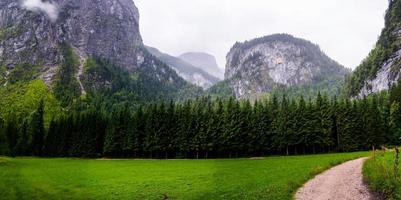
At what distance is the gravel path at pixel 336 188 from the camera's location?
98.6 feet

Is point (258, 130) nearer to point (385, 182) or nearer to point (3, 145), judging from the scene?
point (385, 182)

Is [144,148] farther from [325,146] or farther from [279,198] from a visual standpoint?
[279,198]

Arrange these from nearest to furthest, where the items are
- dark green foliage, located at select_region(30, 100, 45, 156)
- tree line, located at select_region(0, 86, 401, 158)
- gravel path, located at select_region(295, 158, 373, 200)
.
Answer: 1. gravel path, located at select_region(295, 158, 373, 200)
2. tree line, located at select_region(0, 86, 401, 158)
3. dark green foliage, located at select_region(30, 100, 45, 156)

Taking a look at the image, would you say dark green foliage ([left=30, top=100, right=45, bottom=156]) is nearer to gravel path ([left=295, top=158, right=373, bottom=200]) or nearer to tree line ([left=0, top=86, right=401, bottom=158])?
tree line ([left=0, top=86, right=401, bottom=158])

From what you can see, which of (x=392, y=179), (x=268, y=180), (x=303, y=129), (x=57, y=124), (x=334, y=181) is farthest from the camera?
(x=57, y=124)

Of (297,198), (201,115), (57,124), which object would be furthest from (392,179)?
(57,124)

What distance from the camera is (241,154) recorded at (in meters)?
112

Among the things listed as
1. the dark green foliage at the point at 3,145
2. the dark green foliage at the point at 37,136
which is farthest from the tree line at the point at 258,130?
the dark green foliage at the point at 3,145

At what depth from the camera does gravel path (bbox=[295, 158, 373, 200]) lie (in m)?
30.1

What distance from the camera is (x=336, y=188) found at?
110ft

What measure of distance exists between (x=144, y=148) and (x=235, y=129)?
96.1ft

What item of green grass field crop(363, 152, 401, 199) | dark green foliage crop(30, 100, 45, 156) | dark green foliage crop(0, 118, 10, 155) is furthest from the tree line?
green grass field crop(363, 152, 401, 199)

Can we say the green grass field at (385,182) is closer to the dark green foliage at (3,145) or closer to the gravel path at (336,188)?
the gravel path at (336,188)

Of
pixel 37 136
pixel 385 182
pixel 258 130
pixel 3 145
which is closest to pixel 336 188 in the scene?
pixel 385 182
